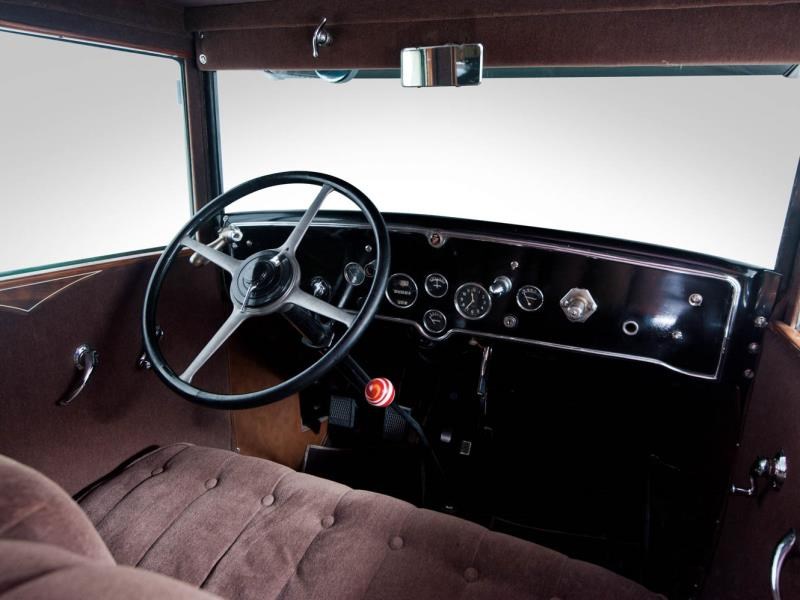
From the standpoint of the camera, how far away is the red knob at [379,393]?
4.75 ft

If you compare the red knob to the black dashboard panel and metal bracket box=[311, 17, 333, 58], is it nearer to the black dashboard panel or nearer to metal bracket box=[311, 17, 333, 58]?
the black dashboard panel

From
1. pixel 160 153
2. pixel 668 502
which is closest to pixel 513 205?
pixel 668 502

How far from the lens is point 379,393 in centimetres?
145

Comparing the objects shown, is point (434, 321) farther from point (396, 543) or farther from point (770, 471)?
point (770, 471)

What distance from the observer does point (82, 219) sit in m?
1.60

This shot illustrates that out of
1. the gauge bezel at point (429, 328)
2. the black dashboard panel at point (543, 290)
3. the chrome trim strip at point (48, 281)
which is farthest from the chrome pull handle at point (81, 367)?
the gauge bezel at point (429, 328)

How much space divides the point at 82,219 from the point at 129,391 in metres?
0.52

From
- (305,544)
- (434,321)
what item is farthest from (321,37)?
(305,544)

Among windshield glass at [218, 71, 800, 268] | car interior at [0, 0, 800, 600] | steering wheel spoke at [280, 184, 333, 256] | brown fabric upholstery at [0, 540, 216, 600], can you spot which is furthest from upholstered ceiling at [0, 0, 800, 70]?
brown fabric upholstery at [0, 540, 216, 600]

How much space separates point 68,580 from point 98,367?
122 cm

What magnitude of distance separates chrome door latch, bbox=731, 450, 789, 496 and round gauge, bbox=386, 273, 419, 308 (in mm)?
925

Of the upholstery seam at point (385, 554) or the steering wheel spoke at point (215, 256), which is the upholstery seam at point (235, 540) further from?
the steering wheel spoke at point (215, 256)

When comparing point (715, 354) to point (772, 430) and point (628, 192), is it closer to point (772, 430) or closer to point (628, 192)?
point (772, 430)

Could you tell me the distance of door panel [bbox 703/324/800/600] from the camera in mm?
1006
